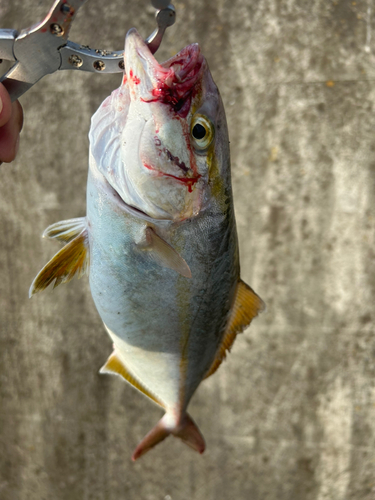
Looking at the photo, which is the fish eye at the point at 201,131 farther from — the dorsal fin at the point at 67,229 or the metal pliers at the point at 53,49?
the dorsal fin at the point at 67,229

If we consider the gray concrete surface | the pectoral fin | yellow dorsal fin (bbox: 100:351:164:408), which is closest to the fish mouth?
the pectoral fin

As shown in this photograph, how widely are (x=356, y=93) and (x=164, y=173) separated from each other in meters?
1.80

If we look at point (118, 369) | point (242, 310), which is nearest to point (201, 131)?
point (242, 310)

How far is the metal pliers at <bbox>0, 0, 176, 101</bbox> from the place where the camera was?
103 cm

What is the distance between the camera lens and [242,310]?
1.36 metres

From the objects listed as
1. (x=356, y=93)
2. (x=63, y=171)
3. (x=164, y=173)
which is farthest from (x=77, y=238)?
(x=356, y=93)

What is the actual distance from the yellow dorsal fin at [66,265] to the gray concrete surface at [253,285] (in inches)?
52.6

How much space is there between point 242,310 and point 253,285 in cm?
105

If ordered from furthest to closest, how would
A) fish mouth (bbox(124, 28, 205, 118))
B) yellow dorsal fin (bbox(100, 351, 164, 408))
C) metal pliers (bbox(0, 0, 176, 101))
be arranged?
yellow dorsal fin (bbox(100, 351, 164, 408)) < metal pliers (bbox(0, 0, 176, 101)) < fish mouth (bbox(124, 28, 205, 118))

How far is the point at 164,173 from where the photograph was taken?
978mm

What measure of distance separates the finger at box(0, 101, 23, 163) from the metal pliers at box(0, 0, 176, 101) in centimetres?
13

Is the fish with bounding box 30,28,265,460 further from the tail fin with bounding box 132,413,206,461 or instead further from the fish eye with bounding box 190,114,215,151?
the tail fin with bounding box 132,413,206,461

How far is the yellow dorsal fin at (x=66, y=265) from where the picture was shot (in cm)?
116

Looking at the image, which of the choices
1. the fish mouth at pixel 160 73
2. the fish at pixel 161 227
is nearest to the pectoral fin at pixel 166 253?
the fish at pixel 161 227
